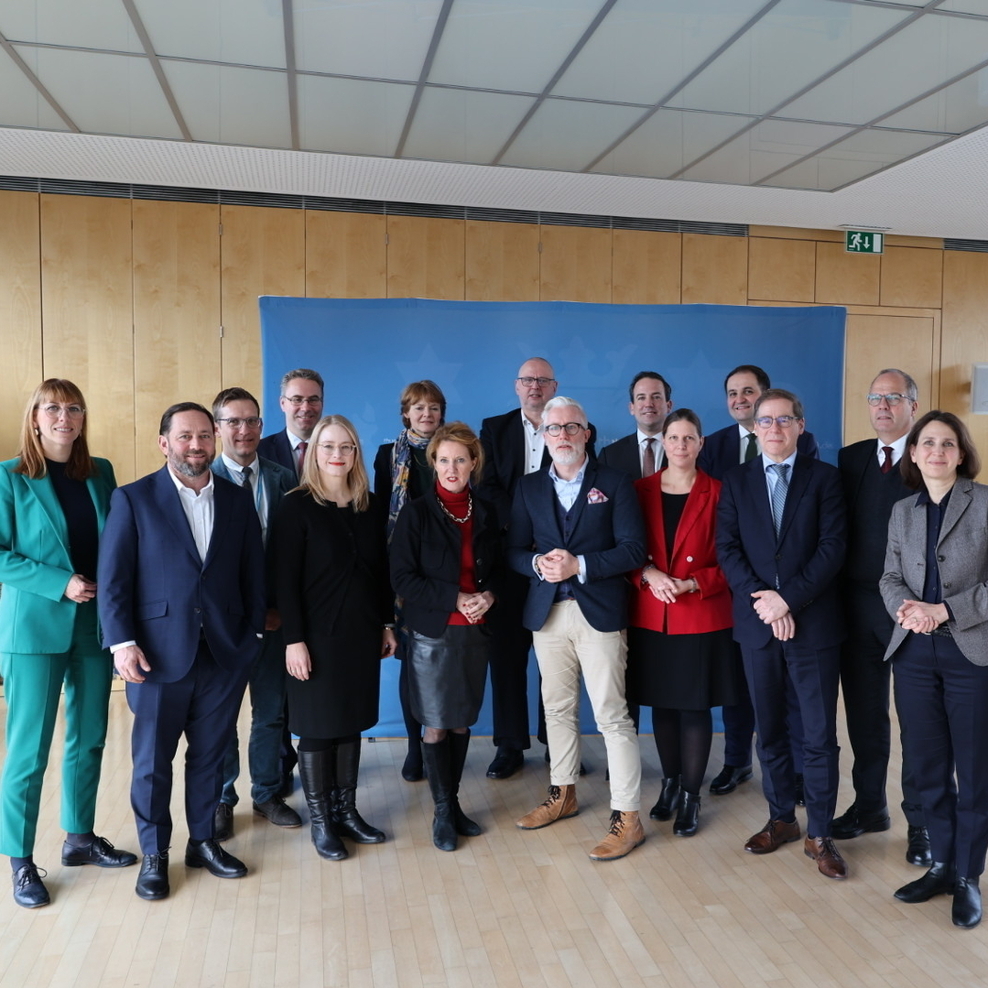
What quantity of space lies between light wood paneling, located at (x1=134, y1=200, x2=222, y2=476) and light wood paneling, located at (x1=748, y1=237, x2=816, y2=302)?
14.5 feet

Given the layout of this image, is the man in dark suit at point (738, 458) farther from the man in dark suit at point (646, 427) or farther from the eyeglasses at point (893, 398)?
the eyeglasses at point (893, 398)

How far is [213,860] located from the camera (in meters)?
2.99

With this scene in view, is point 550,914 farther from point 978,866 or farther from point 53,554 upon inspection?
point 53,554

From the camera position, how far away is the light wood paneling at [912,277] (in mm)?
7422

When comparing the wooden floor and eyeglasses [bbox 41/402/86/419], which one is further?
eyeglasses [bbox 41/402/86/419]

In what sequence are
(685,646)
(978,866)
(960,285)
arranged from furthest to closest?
(960,285) < (685,646) < (978,866)

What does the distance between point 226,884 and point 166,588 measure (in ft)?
3.62

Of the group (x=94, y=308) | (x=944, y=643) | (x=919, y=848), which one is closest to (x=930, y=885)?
(x=919, y=848)

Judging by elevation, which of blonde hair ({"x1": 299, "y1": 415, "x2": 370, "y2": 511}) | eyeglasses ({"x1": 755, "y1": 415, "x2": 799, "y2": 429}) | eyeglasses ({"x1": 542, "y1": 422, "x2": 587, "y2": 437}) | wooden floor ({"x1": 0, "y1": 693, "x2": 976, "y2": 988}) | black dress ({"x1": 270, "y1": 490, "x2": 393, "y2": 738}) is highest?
eyeglasses ({"x1": 755, "y1": 415, "x2": 799, "y2": 429})

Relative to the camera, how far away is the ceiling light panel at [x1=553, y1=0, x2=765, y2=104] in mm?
3570

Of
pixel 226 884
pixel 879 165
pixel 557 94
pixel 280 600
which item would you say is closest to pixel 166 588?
pixel 280 600

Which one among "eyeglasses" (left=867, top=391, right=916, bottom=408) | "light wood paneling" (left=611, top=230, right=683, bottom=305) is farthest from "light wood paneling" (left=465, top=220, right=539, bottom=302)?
"eyeglasses" (left=867, top=391, right=916, bottom=408)

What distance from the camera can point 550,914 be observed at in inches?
108

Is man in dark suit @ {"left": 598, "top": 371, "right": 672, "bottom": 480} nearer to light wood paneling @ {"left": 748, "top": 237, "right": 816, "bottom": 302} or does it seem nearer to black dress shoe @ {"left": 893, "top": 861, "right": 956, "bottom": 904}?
black dress shoe @ {"left": 893, "top": 861, "right": 956, "bottom": 904}
